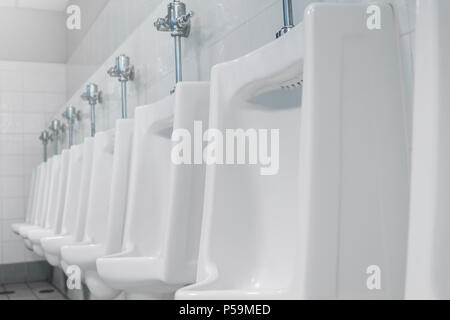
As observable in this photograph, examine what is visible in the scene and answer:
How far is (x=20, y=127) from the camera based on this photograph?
13.9ft

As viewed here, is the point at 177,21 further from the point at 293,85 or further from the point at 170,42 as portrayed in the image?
the point at 293,85

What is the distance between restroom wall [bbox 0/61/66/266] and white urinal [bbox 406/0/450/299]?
3.94 m

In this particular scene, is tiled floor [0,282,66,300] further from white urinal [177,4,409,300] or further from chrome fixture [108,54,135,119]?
white urinal [177,4,409,300]

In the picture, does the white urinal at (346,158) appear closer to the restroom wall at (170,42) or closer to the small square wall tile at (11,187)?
the restroom wall at (170,42)

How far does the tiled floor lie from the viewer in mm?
3609

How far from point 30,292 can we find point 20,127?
1200mm

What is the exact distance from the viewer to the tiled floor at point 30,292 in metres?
3.61

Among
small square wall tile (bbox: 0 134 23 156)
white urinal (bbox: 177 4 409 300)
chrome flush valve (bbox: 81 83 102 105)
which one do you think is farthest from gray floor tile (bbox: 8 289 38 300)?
white urinal (bbox: 177 4 409 300)

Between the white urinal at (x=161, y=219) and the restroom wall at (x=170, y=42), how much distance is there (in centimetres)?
22

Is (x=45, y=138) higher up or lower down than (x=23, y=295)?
higher up

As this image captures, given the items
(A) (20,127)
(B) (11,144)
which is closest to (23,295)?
(B) (11,144)

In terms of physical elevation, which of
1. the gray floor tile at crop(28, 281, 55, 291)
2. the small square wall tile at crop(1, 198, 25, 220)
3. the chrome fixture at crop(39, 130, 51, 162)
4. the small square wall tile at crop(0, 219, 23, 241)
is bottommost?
the gray floor tile at crop(28, 281, 55, 291)

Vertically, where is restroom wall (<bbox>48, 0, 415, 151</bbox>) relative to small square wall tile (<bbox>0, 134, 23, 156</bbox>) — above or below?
above

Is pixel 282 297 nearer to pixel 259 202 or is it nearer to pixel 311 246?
pixel 311 246
